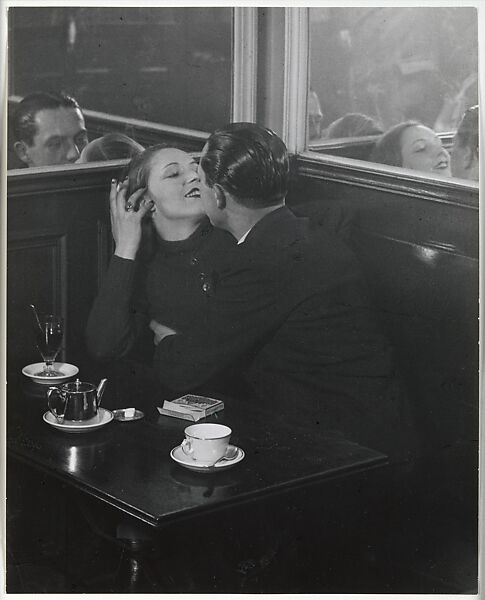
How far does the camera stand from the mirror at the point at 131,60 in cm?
236

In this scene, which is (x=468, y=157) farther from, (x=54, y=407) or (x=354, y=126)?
(x=54, y=407)

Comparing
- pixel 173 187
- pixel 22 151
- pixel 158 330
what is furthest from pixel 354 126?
pixel 22 151

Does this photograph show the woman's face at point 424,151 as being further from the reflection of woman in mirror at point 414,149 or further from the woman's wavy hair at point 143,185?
the woman's wavy hair at point 143,185

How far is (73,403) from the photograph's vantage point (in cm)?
225

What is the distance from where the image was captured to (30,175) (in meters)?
2.43

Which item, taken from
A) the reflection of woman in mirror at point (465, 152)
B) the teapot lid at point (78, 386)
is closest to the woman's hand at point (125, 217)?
the teapot lid at point (78, 386)

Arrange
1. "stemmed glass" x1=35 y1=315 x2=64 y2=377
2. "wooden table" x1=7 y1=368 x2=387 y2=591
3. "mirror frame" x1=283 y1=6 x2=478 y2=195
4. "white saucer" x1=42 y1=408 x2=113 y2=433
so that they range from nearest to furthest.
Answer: "wooden table" x1=7 y1=368 x2=387 y2=591 → "white saucer" x1=42 y1=408 x2=113 y2=433 → "mirror frame" x1=283 y1=6 x2=478 y2=195 → "stemmed glass" x1=35 y1=315 x2=64 y2=377

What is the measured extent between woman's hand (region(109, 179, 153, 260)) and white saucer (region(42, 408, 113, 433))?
44 centimetres

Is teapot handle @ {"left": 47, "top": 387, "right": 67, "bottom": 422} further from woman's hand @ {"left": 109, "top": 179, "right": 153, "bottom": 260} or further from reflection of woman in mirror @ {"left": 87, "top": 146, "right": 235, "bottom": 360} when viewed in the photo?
woman's hand @ {"left": 109, "top": 179, "right": 153, "bottom": 260}

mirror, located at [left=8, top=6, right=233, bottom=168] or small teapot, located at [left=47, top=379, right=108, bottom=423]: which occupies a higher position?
mirror, located at [left=8, top=6, right=233, bottom=168]

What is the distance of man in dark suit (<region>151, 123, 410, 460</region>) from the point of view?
2410mm

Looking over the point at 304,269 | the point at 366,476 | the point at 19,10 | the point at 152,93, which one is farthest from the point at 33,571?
the point at 19,10

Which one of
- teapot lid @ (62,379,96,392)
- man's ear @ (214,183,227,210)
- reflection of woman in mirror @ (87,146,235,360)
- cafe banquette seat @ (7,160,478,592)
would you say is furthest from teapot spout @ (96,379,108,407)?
man's ear @ (214,183,227,210)

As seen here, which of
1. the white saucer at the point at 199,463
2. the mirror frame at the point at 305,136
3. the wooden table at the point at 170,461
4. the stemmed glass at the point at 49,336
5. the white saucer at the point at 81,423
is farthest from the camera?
the stemmed glass at the point at 49,336
